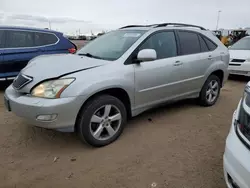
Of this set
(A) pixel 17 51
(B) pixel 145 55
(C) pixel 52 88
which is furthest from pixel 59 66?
(A) pixel 17 51

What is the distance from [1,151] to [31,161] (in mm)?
Answer: 519

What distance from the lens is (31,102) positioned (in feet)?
9.12

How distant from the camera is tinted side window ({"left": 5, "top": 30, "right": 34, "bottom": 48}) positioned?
5797 millimetres

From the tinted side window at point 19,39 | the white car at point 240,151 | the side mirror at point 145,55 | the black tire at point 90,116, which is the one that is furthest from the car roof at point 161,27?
the tinted side window at point 19,39

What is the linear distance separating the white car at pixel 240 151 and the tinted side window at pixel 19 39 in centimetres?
549

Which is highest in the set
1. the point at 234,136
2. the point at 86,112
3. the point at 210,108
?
the point at 234,136

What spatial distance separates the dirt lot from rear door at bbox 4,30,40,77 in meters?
1.96

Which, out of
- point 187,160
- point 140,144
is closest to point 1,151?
point 140,144

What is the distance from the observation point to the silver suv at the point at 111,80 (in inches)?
110

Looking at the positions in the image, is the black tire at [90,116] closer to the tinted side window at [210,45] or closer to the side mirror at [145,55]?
the side mirror at [145,55]

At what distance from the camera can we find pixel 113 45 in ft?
12.3

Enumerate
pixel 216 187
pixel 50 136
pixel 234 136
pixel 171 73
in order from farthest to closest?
pixel 171 73 < pixel 50 136 < pixel 216 187 < pixel 234 136

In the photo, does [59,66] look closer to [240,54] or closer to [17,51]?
[17,51]

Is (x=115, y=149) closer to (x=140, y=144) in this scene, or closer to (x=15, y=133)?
(x=140, y=144)
